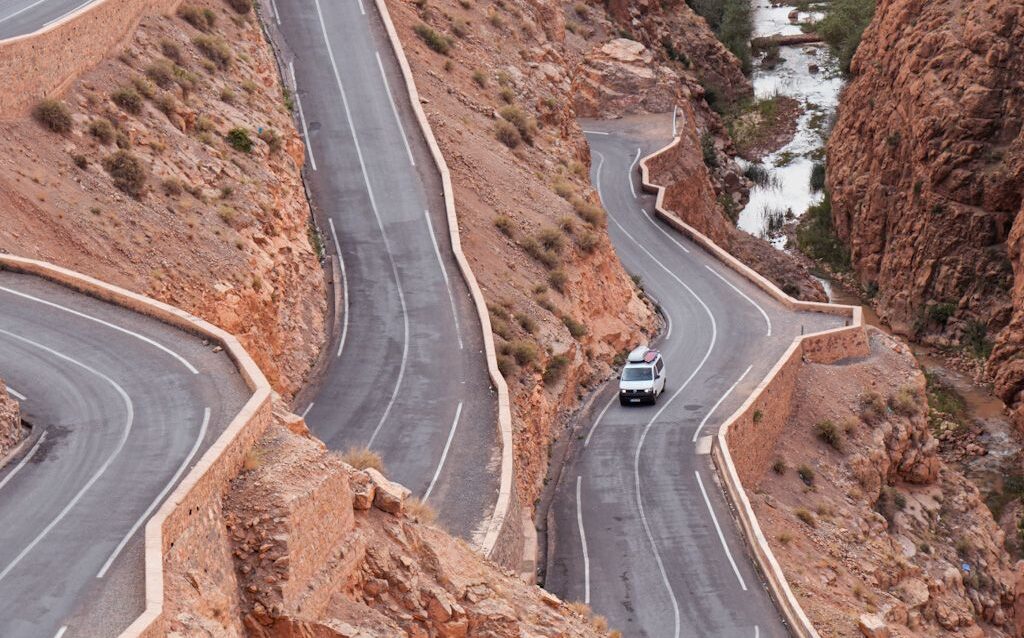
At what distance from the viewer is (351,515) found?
19375 millimetres

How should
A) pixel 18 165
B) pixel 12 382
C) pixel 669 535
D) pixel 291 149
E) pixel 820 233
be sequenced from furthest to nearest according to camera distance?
pixel 820 233, pixel 291 149, pixel 669 535, pixel 18 165, pixel 12 382

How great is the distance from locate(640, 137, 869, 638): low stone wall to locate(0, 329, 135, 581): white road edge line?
14.2 metres

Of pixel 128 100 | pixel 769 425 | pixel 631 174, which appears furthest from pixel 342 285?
pixel 631 174

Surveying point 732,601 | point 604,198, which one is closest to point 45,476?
point 732,601

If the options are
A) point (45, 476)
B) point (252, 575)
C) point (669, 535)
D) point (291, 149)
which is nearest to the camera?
point (252, 575)

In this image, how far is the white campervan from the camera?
38.2 m

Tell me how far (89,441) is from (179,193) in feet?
40.2

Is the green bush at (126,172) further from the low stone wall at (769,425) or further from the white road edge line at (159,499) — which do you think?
the low stone wall at (769,425)

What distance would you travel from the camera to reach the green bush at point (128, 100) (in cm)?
3288

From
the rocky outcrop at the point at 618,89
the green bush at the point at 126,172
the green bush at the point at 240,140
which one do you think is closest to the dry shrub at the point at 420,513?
the green bush at the point at 126,172

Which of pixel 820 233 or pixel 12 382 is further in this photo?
pixel 820 233

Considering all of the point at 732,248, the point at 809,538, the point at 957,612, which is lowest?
the point at 957,612

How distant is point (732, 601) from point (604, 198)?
104 feet

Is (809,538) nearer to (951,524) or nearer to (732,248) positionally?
(951,524)
